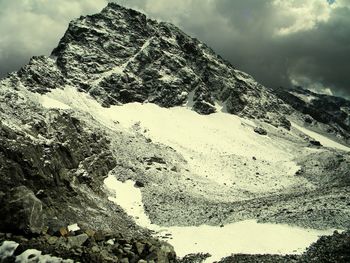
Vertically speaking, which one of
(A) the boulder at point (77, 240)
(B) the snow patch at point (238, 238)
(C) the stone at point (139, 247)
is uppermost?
(B) the snow patch at point (238, 238)

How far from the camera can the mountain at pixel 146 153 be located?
116 ft

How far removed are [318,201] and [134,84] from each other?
83.6 metres

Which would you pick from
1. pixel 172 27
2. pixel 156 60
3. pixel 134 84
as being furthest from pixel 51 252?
pixel 172 27

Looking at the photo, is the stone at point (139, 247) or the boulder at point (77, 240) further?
the stone at point (139, 247)

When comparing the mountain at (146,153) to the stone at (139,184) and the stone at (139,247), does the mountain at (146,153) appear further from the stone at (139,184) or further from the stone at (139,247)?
the stone at (139,247)

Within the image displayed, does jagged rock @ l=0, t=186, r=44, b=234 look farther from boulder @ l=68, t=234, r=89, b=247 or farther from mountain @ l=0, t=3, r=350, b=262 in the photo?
boulder @ l=68, t=234, r=89, b=247

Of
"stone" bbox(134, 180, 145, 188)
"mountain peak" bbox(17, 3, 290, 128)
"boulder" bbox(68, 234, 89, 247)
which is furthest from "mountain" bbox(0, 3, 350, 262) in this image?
"mountain peak" bbox(17, 3, 290, 128)

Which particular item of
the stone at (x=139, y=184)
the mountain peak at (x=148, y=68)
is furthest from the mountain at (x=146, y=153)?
the mountain peak at (x=148, y=68)

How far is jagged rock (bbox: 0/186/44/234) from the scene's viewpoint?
32344 millimetres

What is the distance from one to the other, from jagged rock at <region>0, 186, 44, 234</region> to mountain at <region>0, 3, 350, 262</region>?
95 mm

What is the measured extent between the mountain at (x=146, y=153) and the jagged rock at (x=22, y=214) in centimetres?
9

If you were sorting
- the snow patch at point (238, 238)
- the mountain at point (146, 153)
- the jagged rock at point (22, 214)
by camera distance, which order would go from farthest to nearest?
1. the mountain at point (146, 153)
2. the snow patch at point (238, 238)
3. the jagged rock at point (22, 214)

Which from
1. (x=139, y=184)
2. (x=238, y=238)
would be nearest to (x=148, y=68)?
(x=139, y=184)

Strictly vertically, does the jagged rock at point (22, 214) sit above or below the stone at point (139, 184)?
below
